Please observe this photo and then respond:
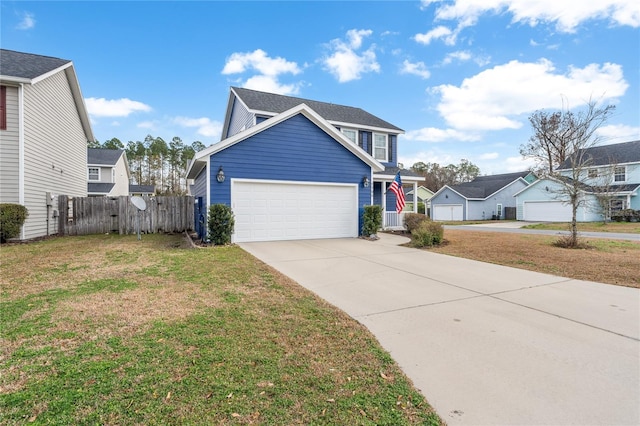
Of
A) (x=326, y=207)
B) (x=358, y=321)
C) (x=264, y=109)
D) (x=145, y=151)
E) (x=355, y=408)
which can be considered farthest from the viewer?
(x=145, y=151)

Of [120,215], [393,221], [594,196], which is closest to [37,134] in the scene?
[120,215]

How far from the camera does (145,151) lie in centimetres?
4178

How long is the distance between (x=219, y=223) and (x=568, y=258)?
32.1 feet

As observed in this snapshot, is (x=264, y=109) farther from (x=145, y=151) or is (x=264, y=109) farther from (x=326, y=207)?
(x=145, y=151)

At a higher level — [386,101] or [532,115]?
[532,115]

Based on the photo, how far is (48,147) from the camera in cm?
1170

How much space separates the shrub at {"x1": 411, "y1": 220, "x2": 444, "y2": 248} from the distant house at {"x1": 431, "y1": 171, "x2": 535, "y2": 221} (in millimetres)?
24859

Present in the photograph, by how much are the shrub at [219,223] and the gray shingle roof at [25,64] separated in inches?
294

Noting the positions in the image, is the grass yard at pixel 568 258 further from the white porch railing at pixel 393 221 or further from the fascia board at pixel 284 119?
the fascia board at pixel 284 119

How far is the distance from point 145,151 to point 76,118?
2964 centimetres

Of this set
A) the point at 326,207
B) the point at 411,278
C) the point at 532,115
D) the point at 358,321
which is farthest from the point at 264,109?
the point at 532,115

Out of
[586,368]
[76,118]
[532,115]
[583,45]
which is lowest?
[586,368]

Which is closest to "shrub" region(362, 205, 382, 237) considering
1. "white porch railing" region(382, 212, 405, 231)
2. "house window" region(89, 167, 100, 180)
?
"white porch railing" region(382, 212, 405, 231)

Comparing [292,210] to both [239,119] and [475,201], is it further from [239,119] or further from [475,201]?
[475,201]
